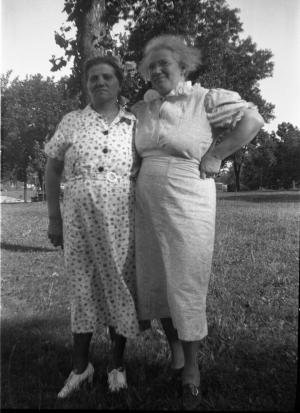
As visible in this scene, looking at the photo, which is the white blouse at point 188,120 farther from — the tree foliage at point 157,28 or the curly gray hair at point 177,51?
the tree foliage at point 157,28

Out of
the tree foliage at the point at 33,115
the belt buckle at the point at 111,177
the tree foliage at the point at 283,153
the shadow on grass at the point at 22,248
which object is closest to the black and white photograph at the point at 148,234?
the belt buckle at the point at 111,177

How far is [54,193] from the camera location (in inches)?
116

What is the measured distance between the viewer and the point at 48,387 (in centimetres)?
293

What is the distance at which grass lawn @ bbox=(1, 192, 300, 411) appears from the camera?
2.76 metres

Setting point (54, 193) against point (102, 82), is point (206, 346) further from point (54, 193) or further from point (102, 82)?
point (102, 82)

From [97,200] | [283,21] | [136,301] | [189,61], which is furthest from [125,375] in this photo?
[283,21]

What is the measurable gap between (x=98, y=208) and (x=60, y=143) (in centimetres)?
51

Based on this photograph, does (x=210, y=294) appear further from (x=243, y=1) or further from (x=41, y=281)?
(x=243, y=1)

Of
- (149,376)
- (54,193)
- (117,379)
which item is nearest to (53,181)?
(54,193)

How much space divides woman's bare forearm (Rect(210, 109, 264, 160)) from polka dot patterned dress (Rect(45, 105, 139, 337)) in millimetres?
633

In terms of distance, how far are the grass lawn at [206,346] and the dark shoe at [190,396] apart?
62 mm

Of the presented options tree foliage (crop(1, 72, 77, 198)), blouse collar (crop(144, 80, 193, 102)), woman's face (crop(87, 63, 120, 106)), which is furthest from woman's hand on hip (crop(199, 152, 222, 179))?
tree foliage (crop(1, 72, 77, 198))

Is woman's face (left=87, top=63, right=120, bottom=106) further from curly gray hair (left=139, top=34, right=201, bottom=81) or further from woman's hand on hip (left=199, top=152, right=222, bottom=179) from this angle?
woman's hand on hip (left=199, top=152, right=222, bottom=179)

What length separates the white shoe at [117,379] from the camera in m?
2.88
